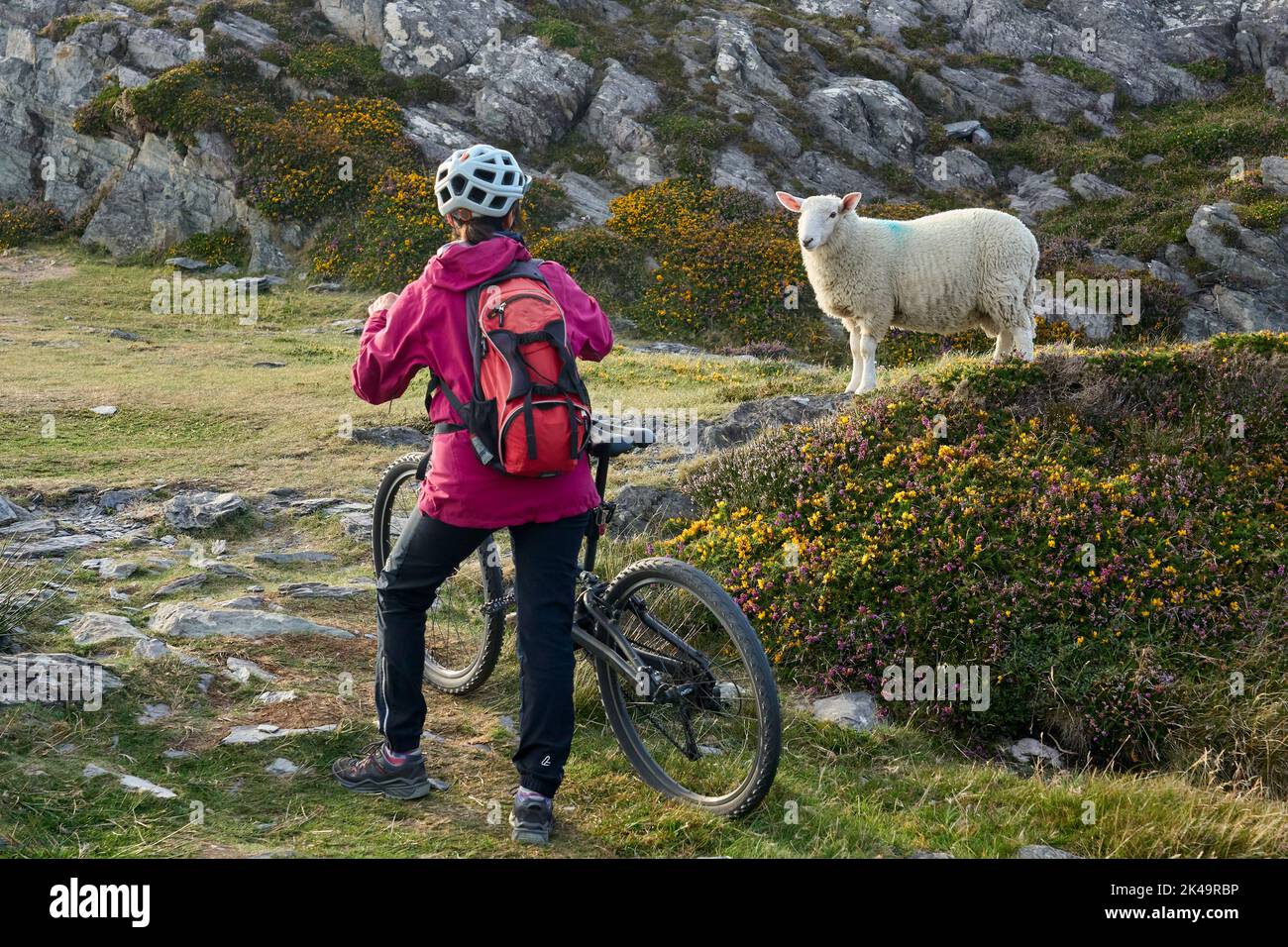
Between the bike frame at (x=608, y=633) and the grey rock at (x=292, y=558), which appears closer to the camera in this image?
the bike frame at (x=608, y=633)

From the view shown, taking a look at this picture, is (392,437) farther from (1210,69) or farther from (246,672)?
(1210,69)

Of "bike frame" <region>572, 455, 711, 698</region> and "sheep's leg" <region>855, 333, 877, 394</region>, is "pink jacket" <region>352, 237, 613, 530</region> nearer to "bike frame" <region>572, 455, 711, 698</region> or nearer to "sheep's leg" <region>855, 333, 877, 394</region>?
"bike frame" <region>572, 455, 711, 698</region>

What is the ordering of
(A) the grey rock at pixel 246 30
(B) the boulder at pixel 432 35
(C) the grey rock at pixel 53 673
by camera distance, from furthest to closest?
1. (B) the boulder at pixel 432 35
2. (A) the grey rock at pixel 246 30
3. (C) the grey rock at pixel 53 673

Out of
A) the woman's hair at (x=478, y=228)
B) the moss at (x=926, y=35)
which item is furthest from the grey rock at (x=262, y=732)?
the moss at (x=926, y=35)

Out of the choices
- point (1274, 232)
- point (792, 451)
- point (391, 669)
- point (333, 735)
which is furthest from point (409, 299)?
Result: point (1274, 232)

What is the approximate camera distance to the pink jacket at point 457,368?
4590 mm

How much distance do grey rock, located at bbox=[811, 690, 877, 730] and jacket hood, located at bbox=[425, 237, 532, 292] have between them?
3.45m

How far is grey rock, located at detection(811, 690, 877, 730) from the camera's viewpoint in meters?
6.61

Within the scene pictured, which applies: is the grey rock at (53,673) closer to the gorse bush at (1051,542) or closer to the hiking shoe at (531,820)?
the hiking shoe at (531,820)

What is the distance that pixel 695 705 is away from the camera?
510 cm

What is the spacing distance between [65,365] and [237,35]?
15187 mm

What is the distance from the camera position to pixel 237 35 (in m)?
27.4

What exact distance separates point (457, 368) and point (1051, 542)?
468 centimetres

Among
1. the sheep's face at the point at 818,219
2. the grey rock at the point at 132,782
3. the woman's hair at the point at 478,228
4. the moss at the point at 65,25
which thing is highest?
the moss at the point at 65,25
